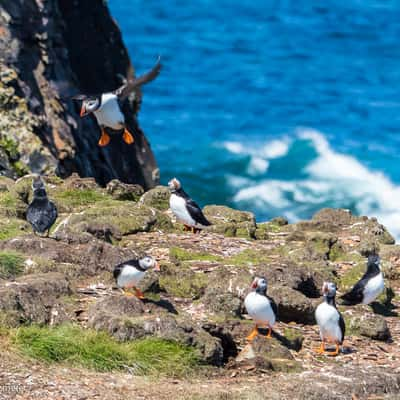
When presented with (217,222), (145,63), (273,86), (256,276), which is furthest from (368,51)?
(256,276)

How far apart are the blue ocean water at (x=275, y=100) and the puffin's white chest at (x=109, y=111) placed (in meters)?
17.6

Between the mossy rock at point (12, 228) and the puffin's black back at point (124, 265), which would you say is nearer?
the puffin's black back at point (124, 265)

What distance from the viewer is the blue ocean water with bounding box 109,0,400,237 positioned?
119ft

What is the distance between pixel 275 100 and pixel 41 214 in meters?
30.5

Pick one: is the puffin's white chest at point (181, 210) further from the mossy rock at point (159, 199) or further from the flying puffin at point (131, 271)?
the flying puffin at point (131, 271)

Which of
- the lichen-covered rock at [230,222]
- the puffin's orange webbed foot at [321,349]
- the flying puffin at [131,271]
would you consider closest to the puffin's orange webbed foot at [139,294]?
the flying puffin at [131,271]

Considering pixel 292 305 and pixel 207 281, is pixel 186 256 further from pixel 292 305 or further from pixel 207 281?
pixel 292 305

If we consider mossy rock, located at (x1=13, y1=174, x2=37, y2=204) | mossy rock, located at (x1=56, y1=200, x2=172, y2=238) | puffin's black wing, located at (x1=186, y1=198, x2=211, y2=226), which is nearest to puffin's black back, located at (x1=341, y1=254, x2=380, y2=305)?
puffin's black wing, located at (x1=186, y1=198, x2=211, y2=226)

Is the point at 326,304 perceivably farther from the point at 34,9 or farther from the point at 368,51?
the point at 368,51

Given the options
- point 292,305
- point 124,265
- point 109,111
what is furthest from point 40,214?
point 292,305

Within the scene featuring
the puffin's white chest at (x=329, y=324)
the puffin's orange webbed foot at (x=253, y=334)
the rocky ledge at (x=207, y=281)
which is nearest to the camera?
the rocky ledge at (x=207, y=281)

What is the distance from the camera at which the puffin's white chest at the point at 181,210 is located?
16.4m

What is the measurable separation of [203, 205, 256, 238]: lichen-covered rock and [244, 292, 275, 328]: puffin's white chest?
3782mm

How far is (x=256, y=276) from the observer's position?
14.0 m
